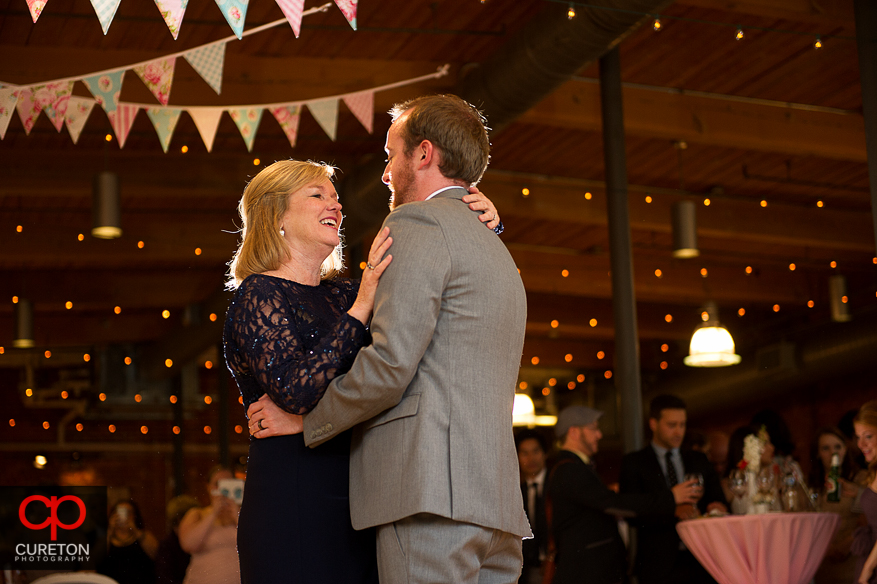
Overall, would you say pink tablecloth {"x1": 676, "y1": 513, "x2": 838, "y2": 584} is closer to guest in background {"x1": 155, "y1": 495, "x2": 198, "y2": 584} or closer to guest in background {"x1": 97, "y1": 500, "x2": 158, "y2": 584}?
guest in background {"x1": 155, "y1": 495, "x2": 198, "y2": 584}

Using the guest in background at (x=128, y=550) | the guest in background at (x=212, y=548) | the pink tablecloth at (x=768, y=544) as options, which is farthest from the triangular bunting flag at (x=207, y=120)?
the pink tablecloth at (x=768, y=544)

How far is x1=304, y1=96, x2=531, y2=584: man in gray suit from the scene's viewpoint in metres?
1.65

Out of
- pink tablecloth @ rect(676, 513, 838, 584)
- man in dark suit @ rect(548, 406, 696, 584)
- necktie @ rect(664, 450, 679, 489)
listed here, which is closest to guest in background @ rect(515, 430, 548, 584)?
man in dark suit @ rect(548, 406, 696, 584)

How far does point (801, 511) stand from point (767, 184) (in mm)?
4050

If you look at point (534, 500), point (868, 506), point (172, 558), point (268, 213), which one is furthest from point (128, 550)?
point (268, 213)

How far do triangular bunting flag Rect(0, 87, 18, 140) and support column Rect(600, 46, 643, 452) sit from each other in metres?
3.15

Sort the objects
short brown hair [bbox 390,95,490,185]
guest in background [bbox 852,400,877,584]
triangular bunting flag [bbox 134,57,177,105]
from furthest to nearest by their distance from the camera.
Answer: triangular bunting flag [bbox 134,57,177,105]
guest in background [bbox 852,400,877,584]
short brown hair [bbox 390,95,490,185]

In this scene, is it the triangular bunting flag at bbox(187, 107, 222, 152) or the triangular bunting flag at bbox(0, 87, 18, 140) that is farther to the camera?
the triangular bunting flag at bbox(187, 107, 222, 152)

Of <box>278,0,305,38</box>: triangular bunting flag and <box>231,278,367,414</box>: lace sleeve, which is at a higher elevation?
<box>278,0,305,38</box>: triangular bunting flag

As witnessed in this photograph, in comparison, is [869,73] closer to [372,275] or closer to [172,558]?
[372,275]

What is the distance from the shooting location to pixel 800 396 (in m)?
9.30

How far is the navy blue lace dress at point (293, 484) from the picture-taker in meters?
1.81

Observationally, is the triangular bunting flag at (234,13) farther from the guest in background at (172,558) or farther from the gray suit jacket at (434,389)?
the guest in background at (172,558)

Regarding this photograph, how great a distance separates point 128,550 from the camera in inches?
228
